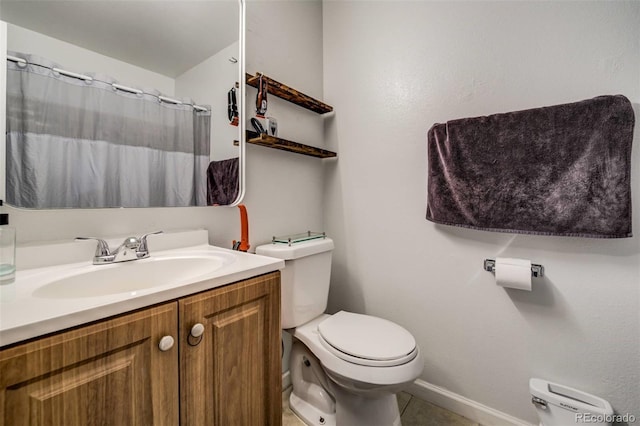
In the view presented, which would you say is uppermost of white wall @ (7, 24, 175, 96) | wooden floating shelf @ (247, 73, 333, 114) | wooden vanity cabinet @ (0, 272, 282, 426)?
wooden floating shelf @ (247, 73, 333, 114)

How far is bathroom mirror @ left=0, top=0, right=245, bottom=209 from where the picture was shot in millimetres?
783

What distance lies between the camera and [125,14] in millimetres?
947

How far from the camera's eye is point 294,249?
1.21 metres

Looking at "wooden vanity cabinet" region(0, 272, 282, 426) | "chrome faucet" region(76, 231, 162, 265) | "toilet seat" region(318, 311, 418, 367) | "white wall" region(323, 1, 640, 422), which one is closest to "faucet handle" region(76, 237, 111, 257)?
"chrome faucet" region(76, 231, 162, 265)

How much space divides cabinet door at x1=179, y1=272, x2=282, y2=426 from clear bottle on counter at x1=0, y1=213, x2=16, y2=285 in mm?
410

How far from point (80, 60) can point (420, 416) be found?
6.47 ft

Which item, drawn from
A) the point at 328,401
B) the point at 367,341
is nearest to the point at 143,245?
the point at 367,341

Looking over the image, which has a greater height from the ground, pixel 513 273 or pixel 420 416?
pixel 513 273

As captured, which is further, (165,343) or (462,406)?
(462,406)

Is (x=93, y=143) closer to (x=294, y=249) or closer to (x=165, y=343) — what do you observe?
(x=165, y=343)

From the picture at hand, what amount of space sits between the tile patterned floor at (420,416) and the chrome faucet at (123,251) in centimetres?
102

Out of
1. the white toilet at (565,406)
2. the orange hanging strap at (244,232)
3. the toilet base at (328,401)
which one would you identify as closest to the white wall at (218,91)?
the orange hanging strap at (244,232)

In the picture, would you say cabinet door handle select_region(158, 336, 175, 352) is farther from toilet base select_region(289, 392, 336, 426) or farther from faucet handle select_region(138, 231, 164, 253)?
toilet base select_region(289, 392, 336, 426)

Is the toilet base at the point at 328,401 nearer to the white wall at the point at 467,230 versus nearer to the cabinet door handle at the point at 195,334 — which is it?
the white wall at the point at 467,230
